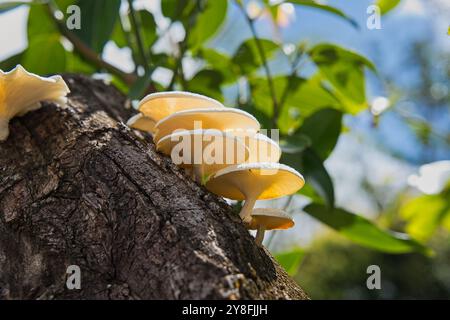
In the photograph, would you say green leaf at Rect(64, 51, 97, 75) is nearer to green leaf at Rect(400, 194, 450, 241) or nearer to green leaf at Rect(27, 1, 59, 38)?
green leaf at Rect(27, 1, 59, 38)

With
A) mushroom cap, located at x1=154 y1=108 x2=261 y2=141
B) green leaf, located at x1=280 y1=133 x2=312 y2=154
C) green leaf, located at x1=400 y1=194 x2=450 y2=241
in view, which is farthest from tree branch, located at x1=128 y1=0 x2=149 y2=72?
green leaf, located at x1=400 y1=194 x2=450 y2=241

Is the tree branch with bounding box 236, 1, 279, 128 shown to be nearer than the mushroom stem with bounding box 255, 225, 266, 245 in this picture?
No

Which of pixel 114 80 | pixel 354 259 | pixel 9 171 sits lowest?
pixel 354 259

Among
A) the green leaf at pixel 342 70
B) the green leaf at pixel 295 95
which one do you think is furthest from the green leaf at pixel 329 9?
the green leaf at pixel 295 95

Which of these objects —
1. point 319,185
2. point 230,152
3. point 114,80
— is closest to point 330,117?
point 319,185

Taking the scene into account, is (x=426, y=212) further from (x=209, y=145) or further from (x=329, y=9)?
(x=209, y=145)

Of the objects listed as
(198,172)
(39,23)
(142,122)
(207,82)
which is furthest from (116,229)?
(39,23)
